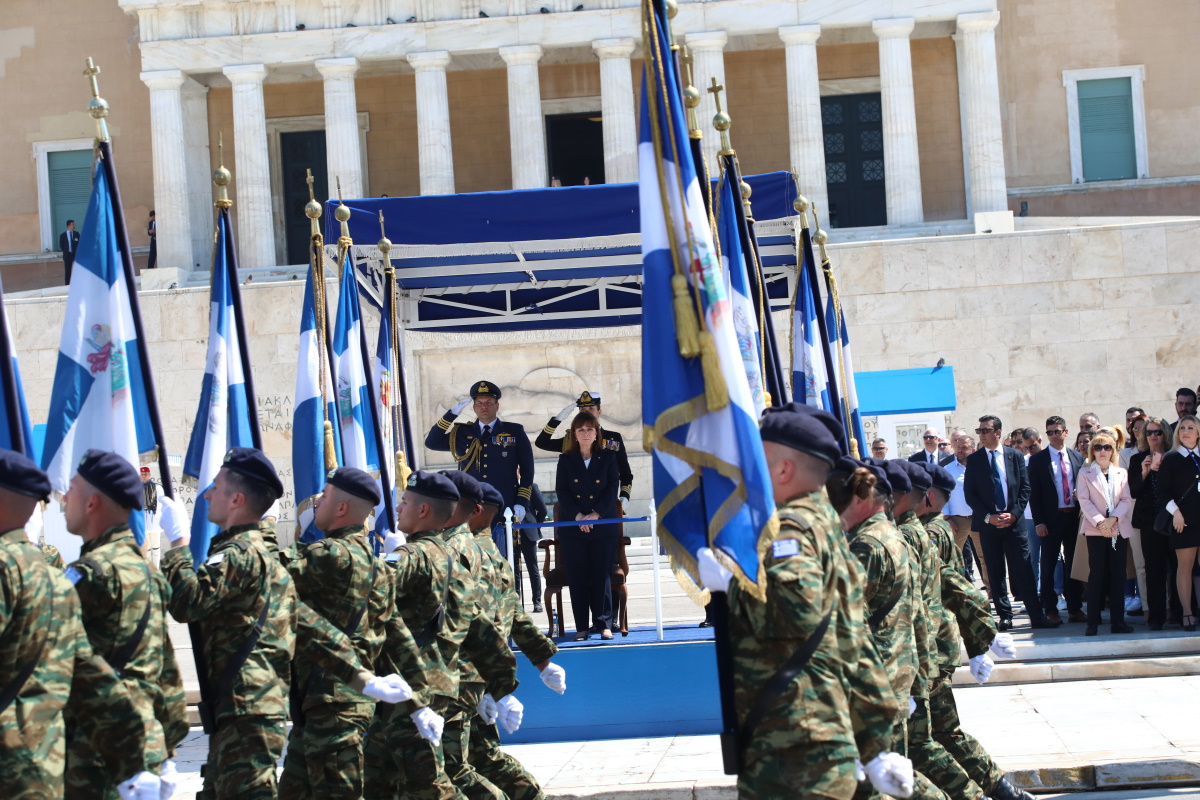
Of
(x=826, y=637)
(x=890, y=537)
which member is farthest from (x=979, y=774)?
(x=826, y=637)

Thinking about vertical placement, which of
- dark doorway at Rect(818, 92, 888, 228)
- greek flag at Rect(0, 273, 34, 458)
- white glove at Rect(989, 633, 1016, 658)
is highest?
dark doorway at Rect(818, 92, 888, 228)

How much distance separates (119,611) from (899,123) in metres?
27.3

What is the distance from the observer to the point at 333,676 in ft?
19.0

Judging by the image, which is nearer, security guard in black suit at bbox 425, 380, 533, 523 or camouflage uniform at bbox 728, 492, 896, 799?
camouflage uniform at bbox 728, 492, 896, 799

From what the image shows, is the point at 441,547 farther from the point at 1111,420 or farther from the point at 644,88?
the point at 1111,420

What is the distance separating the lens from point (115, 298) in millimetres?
6676

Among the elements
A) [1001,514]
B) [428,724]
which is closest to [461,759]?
[428,724]

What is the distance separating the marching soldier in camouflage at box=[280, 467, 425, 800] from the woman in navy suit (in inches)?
147

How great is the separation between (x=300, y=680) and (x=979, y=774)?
10.3ft

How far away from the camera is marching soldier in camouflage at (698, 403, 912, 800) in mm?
4180

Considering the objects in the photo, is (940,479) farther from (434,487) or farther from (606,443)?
(606,443)

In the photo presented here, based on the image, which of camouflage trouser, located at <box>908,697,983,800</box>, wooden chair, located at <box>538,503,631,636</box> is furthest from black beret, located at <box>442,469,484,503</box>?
wooden chair, located at <box>538,503,631,636</box>

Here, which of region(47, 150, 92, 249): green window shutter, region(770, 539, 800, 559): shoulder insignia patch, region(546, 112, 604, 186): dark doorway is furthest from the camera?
region(546, 112, 604, 186): dark doorway

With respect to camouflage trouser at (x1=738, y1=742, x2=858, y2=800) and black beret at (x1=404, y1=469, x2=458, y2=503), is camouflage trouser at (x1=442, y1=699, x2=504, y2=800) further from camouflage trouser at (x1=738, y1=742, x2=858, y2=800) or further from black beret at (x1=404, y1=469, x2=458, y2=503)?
camouflage trouser at (x1=738, y1=742, x2=858, y2=800)
